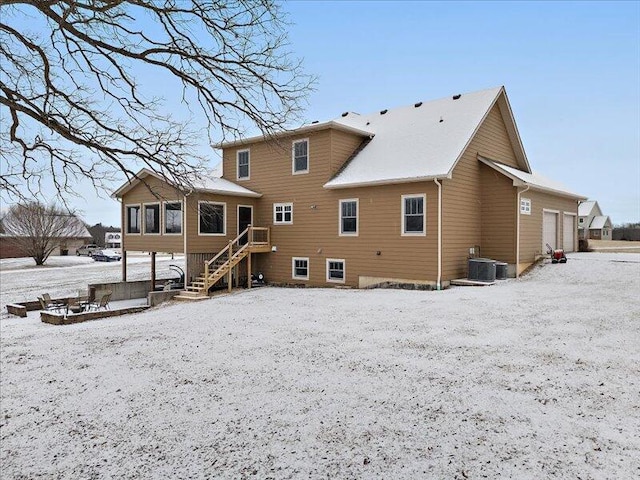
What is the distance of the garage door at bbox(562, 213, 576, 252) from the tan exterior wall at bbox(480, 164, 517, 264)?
5.62 m

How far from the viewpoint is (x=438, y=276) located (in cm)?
1431

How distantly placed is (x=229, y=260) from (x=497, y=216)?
10.3 metres

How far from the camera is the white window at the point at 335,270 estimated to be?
55.8 feet

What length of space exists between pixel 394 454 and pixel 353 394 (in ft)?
4.93

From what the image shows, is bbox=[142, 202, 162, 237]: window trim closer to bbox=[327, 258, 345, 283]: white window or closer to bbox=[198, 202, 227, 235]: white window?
bbox=[198, 202, 227, 235]: white window

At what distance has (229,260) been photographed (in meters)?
17.1

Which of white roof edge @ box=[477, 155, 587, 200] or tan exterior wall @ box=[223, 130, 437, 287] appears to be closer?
tan exterior wall @ box=[223, 130, 437, 287]

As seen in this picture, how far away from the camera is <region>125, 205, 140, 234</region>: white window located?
761 inches

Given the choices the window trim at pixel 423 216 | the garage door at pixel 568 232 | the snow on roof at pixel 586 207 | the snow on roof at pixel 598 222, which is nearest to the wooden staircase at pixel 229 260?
the window trim at pixel 423 216

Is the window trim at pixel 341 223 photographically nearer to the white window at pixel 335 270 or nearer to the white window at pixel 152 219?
the white window at pixel 335 270

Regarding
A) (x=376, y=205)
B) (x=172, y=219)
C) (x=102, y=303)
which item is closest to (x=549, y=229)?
(x=376, y=205)

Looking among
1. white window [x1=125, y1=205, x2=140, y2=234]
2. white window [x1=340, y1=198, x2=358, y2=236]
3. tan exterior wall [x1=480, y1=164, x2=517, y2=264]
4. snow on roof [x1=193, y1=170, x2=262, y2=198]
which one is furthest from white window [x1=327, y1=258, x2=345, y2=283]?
white window [x1=125, y1=205, x2=140, y2=234]

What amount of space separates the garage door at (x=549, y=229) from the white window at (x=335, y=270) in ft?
28.0

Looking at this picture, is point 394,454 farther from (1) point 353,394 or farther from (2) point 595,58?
(2) point 595,58
